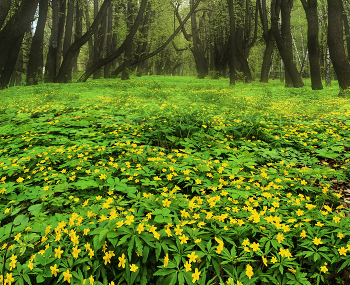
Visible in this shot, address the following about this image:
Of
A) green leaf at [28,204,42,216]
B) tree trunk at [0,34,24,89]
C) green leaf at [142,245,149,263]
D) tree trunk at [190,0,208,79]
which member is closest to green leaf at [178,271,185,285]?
green leaf at [142,245,149,263]

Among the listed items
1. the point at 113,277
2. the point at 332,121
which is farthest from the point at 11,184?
the point at 332,121

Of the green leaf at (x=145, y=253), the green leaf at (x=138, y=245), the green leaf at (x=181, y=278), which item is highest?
the green leaf at (x=138, y=245)

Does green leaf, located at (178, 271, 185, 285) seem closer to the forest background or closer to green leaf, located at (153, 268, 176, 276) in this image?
green leaf, located at (153, 268, 176, 276)

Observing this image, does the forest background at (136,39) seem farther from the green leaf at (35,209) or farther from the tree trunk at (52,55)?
the green leaf at (35,209)

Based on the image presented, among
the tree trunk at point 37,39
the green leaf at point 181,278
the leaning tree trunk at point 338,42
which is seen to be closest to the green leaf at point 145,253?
the green leaf at point 181,278

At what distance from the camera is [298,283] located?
1.50m

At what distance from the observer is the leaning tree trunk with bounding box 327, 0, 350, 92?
914 cm

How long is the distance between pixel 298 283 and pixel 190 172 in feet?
4.96

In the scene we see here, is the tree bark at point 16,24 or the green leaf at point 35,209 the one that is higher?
the tree bark at point 16,24

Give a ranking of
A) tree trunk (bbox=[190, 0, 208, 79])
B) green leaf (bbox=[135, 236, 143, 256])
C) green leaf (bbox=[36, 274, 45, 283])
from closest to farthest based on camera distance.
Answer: green leaf (bbox=[36, 274, 45, 283]) < green leaf (bbox=[135, 236, 143, 256]) < tree trunk (bbox=[190, 0, 208, 79])

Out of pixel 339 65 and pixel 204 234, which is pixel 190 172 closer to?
pixel 204 234

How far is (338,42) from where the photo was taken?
9.24 m

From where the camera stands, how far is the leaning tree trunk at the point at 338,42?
9.14m

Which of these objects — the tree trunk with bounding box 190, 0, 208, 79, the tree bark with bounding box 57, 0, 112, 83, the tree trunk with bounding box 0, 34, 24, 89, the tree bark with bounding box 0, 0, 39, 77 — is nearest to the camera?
the tree bark with bounding box 0, 0, 39, 77
